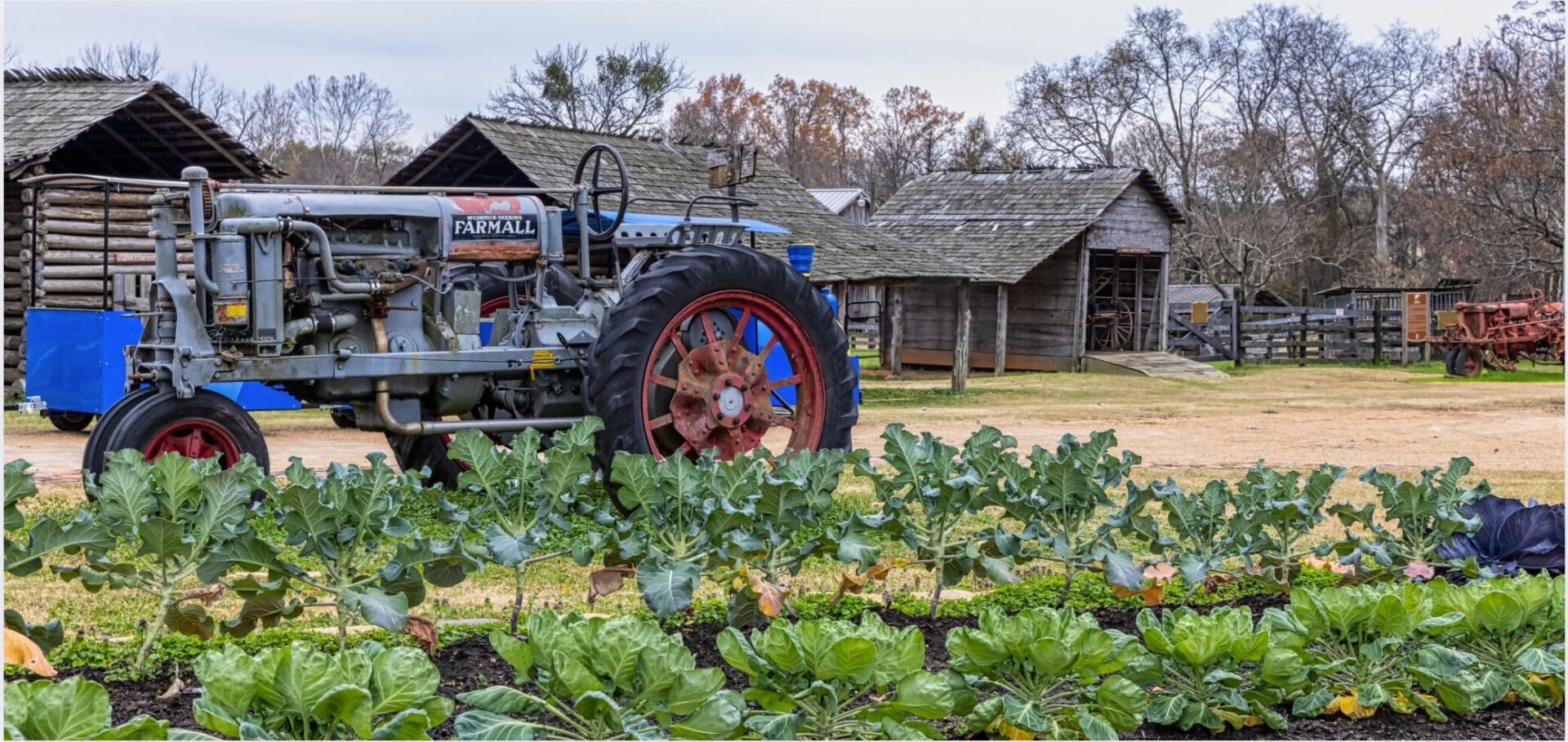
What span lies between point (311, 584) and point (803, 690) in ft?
5.49

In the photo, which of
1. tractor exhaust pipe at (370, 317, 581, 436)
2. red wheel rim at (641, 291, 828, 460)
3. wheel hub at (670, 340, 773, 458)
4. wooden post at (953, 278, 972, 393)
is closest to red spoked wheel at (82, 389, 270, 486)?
tractor exhaust pipe at (370, 317, 581, 436)

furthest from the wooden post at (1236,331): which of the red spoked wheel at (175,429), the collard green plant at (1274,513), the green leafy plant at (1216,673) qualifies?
the green leafy plant at (1216,673)

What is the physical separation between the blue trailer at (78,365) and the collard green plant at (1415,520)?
10.1 meters

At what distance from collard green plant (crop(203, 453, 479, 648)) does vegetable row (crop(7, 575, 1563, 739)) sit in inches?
17.8

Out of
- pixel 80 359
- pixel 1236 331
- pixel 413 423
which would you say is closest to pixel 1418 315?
pixel 1236 331

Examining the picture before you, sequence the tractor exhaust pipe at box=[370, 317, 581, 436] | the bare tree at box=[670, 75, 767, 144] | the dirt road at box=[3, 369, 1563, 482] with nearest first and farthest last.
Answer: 1. the tractor exhaust pipe at box=[370, 317, 581, 436]
2. the dirt road at box=[3, 369, 1563, 482]
3. the bare tree at box=[670, 75, 767, 144]

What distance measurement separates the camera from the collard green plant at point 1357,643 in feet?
12.4

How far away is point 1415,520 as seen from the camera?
5230 mm

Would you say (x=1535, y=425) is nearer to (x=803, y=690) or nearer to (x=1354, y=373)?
(x=1354, y=373)

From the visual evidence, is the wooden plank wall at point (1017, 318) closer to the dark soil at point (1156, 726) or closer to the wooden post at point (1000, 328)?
the wooden post at point (1000, 328)

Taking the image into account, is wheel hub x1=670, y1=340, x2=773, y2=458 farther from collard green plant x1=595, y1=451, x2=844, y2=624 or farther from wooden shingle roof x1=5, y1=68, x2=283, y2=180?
wooden shingle roof x1=5, y1=68, x2=283, y2=180

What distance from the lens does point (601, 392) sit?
7.39m

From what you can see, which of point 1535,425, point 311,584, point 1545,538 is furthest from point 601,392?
point 1535,425

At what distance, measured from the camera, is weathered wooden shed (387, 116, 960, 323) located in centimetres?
1866
